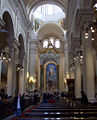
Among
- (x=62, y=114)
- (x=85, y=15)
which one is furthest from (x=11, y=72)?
(x=62, y=114)

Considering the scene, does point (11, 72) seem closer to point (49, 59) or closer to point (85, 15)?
point (85, 15)

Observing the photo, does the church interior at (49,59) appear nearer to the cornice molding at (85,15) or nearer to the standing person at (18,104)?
the cornice molding at (85,15)

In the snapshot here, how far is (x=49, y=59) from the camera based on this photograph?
39.3m

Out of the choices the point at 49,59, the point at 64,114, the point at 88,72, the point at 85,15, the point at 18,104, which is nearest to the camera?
the point at 64,114

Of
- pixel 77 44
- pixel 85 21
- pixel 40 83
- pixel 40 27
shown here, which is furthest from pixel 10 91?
pixel 40 83

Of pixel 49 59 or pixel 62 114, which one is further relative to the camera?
pixel 49 59

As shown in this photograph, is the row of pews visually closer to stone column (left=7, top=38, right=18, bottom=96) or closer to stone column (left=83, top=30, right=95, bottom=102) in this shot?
stone column (left=83, top=30, right=95, bottom=102)

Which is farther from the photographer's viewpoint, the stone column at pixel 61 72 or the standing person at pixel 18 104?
the stone column at pixel 61 72

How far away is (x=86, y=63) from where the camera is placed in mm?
11898

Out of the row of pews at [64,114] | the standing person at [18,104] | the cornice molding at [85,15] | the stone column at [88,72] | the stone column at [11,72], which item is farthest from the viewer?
the stone column at [11,72]

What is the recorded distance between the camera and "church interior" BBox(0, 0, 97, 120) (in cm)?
993

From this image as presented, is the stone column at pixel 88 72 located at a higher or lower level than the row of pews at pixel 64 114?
higher

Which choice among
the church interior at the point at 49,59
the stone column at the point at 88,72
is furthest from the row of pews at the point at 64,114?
the stone column at the point at 88,72

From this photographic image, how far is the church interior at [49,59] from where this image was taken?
993cm
